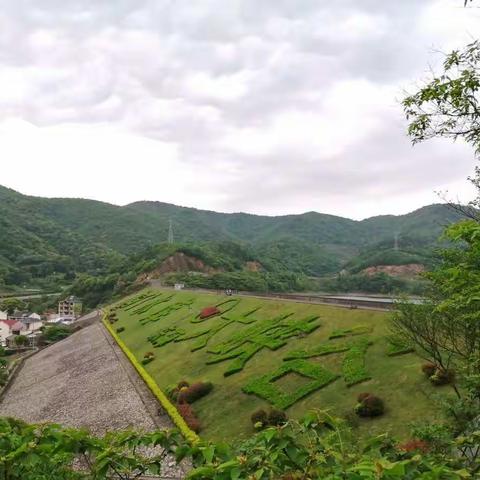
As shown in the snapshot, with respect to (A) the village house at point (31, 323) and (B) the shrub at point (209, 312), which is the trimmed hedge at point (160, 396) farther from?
(A) the village house at point (31, 323)

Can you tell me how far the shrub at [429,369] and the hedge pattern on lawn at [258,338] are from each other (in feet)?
41.0

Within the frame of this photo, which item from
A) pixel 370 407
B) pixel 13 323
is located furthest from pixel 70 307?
pixel 370 407

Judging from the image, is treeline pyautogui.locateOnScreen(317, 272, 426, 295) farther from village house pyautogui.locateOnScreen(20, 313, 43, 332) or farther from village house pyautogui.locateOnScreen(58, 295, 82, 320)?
village house pyautogui.locateOnScreen(20, 313, 43, 332)

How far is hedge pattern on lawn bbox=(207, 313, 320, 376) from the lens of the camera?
33875mm

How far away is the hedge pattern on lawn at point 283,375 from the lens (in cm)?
2509

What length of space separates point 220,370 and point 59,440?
29.4 meters

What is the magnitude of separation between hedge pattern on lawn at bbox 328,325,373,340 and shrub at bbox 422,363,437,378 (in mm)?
8163

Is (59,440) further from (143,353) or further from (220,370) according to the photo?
(143,353)

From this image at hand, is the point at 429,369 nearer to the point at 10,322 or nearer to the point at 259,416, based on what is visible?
the point at 259,416

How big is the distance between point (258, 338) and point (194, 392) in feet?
29.8

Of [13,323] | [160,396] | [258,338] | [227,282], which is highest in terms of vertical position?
[227,282]

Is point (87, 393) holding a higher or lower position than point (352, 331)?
lower

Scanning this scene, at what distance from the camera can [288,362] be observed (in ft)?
97.8

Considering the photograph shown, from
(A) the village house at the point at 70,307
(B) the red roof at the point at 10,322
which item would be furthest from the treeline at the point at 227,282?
(B) the red roof at the point at 10,322
